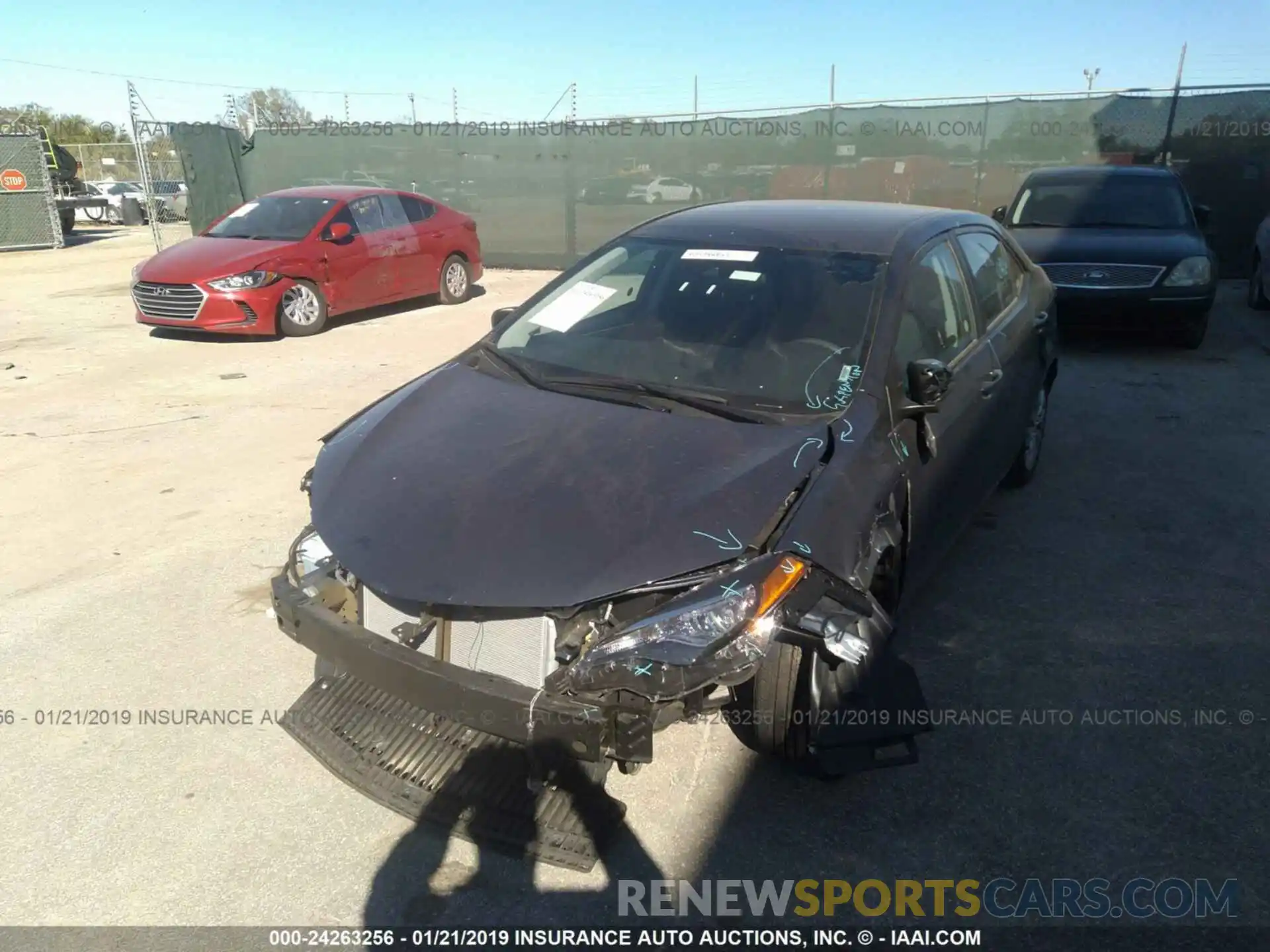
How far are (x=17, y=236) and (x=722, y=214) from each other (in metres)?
20.0

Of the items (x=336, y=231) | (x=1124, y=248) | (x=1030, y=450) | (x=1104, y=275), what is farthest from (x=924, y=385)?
(x=336, y=231)

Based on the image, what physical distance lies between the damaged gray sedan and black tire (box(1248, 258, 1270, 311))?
8744 mm

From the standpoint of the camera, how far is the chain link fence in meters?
17.5

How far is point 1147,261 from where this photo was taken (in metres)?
7.95

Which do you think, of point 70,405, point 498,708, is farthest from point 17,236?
point 498,708

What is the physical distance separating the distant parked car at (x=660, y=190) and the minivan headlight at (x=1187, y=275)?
836cm

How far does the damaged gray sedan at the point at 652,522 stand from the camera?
2.29 m

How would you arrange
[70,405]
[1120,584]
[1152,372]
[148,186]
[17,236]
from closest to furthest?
1. [1120,584]
2. [70,405]
3. [1152,372]
4. [148,186]
5. [17,236]

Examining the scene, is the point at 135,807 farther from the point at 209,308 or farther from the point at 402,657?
the point at 209,308

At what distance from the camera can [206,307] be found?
8.85 metres

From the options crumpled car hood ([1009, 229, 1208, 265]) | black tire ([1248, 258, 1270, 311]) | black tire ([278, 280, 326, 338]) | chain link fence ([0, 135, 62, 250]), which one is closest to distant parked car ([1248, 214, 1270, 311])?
black tire ([1248, 258, 1270, 311])

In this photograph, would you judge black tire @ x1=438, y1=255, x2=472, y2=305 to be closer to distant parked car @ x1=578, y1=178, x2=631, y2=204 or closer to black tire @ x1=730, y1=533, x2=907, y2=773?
distant parked car @ x1=578, y1=178, x2=631, y2=204

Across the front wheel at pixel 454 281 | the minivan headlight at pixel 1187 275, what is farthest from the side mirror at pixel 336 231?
the minivan headlight at pixel 1187 275

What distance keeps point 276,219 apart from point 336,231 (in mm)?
821
